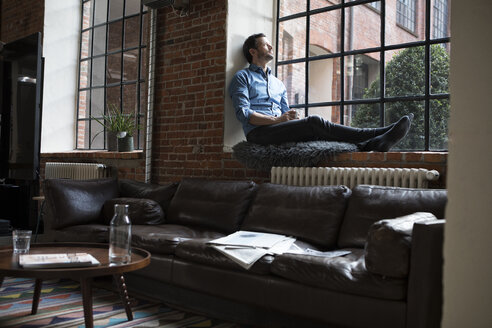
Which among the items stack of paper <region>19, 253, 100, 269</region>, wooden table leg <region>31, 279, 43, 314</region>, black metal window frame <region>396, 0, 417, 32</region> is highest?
black metal window frame <region>396, 0, 417, 32</region>

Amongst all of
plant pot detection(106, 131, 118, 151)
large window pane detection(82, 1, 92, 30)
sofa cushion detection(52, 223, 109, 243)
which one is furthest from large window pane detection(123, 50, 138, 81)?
sofa cushion detection(52, 223, 109, 243)

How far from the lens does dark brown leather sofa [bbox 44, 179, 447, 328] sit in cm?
212

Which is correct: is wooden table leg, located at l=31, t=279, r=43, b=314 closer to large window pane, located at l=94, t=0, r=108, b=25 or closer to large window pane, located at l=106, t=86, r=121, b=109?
large window pane, located at l=106, t=86, r=121, b=109

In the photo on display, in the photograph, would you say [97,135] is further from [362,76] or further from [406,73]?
[406,73]

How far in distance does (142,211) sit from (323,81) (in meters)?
1.99

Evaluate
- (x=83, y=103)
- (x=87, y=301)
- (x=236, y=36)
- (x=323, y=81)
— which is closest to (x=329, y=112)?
(x=323, y=81)

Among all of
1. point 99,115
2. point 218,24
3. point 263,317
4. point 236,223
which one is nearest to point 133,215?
point 236,223

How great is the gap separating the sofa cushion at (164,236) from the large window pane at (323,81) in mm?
1692

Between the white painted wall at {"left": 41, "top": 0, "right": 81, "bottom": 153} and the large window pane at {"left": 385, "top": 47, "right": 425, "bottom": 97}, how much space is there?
4.50m

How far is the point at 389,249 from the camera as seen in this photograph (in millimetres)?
2131

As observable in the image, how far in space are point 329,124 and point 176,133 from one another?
1678mm

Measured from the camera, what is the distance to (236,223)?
356 centimetres

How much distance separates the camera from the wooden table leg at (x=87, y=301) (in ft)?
7.72

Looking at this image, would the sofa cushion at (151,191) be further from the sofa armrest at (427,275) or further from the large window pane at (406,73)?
the sofa armrest at (427,275)
